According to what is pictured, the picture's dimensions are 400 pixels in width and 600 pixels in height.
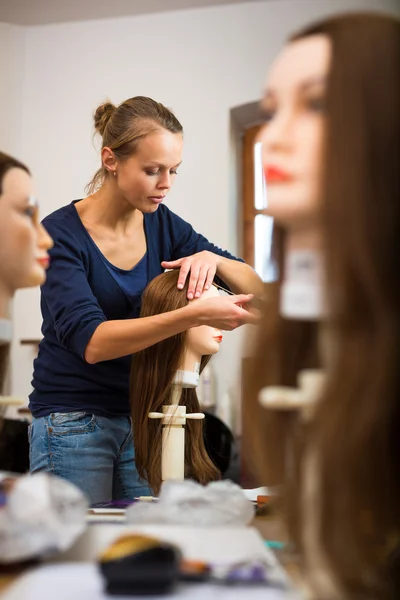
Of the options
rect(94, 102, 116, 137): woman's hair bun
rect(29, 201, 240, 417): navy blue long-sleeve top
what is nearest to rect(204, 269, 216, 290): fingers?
rect(29, 201, 240, 417): navy blue long-sleeve top

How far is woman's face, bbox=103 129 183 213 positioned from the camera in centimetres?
168

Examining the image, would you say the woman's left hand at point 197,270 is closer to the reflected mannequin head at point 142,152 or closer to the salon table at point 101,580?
the reflected mannequin head at point 142,152

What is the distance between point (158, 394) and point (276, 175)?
100 cm

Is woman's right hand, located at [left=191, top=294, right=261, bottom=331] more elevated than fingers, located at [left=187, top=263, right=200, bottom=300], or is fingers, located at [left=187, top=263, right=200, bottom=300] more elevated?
fingers, located at [left=187, top=263, right=200, bottom=300]

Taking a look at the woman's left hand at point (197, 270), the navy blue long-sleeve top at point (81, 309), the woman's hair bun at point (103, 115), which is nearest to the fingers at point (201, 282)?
the woman's left hand at point (197, 270)

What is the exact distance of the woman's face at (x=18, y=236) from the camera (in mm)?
1052

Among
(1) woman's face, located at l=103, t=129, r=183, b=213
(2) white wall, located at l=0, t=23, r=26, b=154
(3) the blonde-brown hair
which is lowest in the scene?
(1) woman's face, located at l=103, t=129, r=183, b=213

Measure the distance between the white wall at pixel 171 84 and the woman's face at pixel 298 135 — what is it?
7.63ft

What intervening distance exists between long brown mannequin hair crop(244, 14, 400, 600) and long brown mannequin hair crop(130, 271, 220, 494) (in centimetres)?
96

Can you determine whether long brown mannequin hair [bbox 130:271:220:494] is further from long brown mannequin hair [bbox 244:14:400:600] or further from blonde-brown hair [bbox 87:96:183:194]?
long brown mannequin hair [bbox 244:14:400:600]

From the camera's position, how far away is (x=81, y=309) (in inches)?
63.4

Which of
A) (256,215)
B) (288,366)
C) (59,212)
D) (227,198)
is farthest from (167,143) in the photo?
(256,215)

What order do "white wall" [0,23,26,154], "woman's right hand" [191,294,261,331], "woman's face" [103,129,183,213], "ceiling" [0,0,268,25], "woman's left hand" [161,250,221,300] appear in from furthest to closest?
"ceiling" [0,0,268,25] → "white wall" [0,23,26,154] → "woman's left hand" [161,250,221,300] → "woman's face" [103,129,183,213] → "woman's right hand" [191,294,261,331]

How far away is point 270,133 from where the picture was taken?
0.87 m
